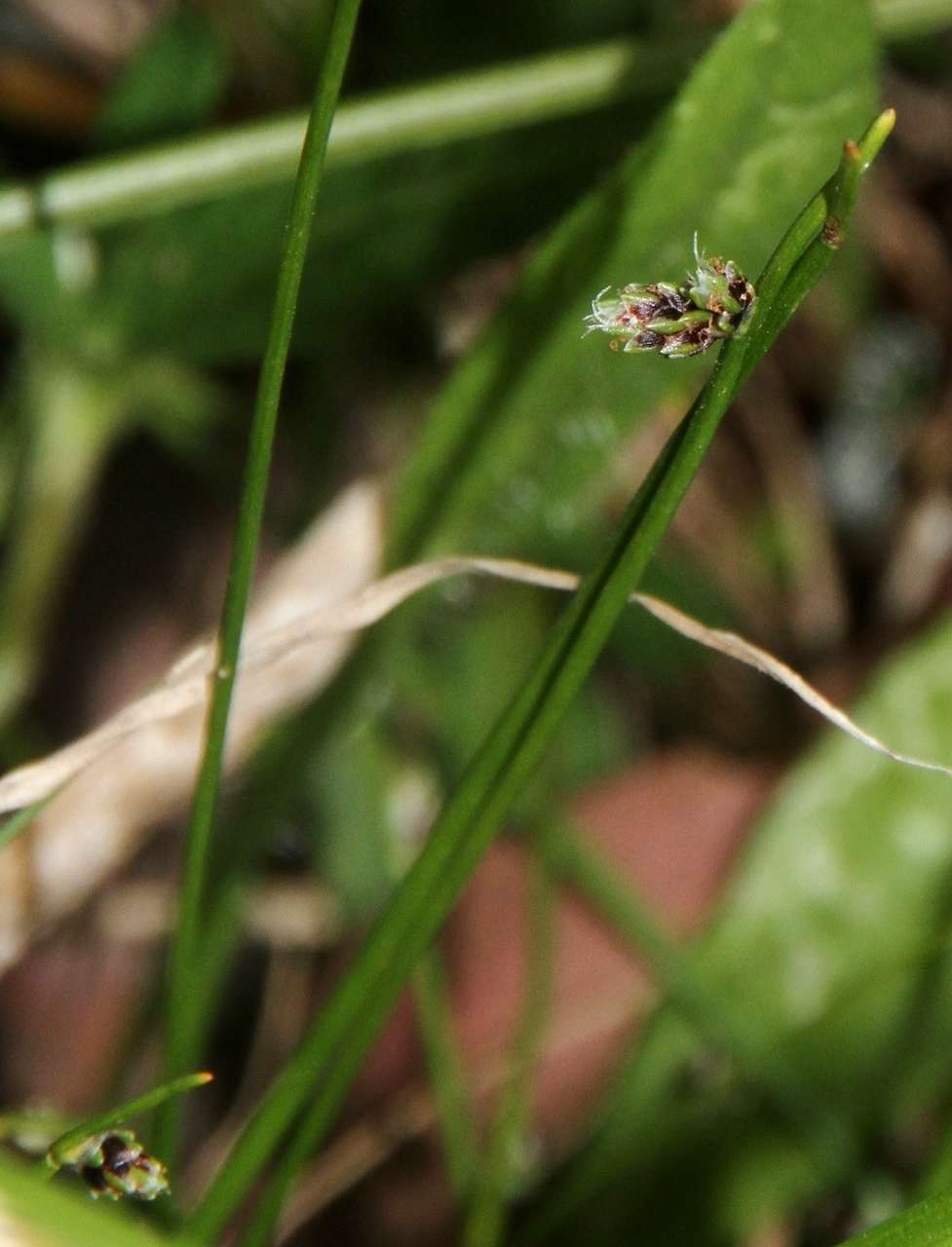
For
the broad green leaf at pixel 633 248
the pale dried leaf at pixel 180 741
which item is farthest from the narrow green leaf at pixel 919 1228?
the broad green leaf at pixel 633 248

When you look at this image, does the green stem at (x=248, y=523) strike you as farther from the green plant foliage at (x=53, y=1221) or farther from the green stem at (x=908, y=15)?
the green stem at (x=908, y=15)

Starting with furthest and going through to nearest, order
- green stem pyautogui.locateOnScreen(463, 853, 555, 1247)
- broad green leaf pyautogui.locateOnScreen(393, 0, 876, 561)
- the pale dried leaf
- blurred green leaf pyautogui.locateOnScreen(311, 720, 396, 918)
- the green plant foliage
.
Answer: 1. blurred green leaf pyautogui.locateOnScreen(311, 720, 396, 918)
2. green stem pyautogui.locateOnScreen(463, 853, 555, 1247)
3. the pale dried leaf
4. broad green leaf pyautogui.locateOnScreen(393, 0, 876, 561)
5. the green plant foliage

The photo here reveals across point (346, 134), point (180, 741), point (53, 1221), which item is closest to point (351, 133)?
point (346, 134)

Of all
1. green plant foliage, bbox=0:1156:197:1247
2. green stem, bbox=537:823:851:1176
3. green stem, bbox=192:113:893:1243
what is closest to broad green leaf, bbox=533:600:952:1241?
green stem, bbox=537:823:851:1176

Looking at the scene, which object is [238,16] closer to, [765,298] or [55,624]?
[55,624]

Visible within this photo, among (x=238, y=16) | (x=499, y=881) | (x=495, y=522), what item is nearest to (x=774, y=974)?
(x=499, y=881)

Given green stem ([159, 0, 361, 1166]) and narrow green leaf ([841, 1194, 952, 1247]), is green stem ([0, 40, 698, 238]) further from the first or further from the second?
narrow green leaf ([841, 1194, 952, 1247])
